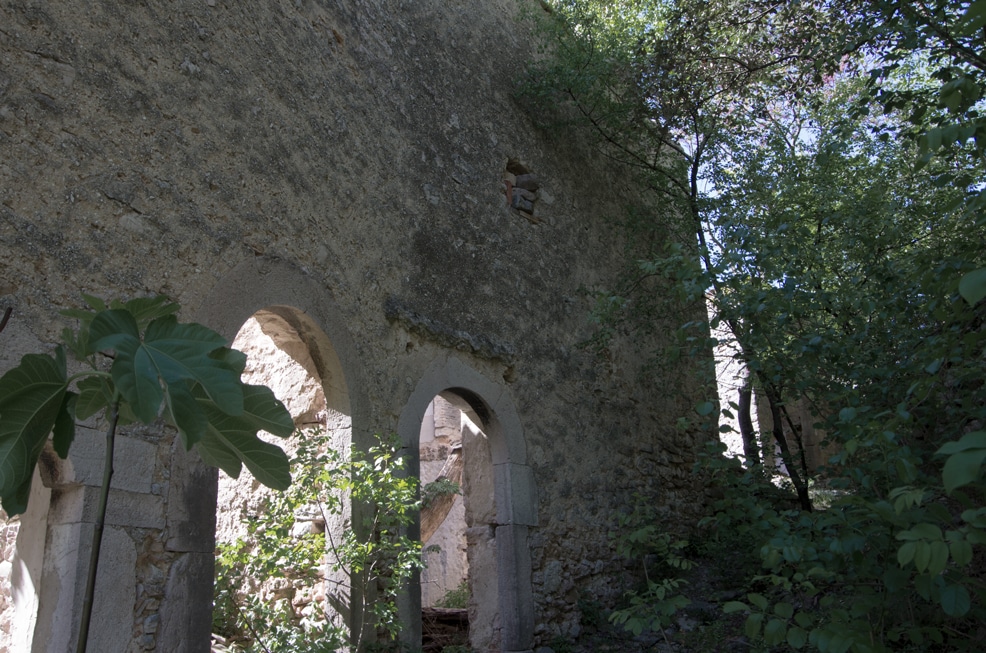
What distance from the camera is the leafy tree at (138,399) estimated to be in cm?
138

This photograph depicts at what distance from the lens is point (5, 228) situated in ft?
9.82

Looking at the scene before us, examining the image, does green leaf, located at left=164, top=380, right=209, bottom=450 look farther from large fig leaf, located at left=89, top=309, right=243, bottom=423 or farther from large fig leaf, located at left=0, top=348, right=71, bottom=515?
large fig leaf, located at left=0, top=348, right=71, bottom=515

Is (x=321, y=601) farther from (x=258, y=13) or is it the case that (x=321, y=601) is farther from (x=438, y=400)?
(x=438, y=400)

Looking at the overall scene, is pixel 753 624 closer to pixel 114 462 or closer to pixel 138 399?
pixel 138 399

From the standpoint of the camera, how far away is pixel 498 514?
5.38m

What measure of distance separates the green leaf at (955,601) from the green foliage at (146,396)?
6.95 feet

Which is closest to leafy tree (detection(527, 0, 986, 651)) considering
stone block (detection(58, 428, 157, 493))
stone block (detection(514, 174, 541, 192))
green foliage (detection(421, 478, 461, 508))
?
stone block (detection(514, 174, 541, 192))

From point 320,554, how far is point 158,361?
2656 mm

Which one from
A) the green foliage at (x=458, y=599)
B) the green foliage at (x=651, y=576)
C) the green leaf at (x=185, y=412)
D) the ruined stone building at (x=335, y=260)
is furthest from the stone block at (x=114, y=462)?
the green foliage at (x=458, y=599)

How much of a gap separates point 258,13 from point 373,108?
934mm

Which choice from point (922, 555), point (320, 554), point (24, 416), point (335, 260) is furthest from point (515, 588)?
point (24, 416)

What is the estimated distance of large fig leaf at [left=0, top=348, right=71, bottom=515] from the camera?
1433 mm

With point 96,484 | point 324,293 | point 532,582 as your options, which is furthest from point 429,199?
point 96,484

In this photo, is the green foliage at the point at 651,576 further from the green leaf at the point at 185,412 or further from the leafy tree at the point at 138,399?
the green leaf at the point at 185,412
